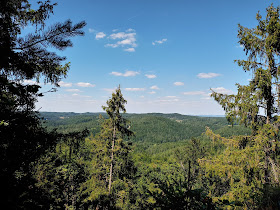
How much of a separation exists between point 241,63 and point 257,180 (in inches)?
194

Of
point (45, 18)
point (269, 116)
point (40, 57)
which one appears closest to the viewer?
point (40, 57)

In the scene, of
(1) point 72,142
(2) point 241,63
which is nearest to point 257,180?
(2) point 241,63

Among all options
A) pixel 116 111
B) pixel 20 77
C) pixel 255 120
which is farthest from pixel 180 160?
pixel 116 111

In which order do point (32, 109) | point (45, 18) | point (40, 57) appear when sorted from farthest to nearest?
Result: 1. point (32, 109)
2. point (45, 18)
3. point (40, 57)

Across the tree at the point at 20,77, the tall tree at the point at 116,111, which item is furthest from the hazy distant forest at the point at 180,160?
the tall tree at the point at 116,111

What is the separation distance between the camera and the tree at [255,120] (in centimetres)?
641

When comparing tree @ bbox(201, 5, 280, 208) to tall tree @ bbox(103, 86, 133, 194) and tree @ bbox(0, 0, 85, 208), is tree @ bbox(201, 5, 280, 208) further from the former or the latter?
tall tree @ bbox(103, 86, 133, 194)

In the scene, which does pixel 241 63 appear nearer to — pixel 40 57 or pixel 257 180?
pixel 257 180

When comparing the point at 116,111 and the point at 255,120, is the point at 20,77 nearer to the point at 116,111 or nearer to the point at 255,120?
the point at 255,120

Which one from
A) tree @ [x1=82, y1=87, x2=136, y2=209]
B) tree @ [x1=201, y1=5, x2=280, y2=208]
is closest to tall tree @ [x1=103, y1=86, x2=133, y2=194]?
tree @ [x1=82, y1=87, x2=136, y2=209]

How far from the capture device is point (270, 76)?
21.3 ft

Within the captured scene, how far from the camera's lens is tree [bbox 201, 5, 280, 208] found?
6414 mm

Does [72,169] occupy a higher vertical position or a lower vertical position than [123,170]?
lower

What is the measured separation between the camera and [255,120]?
23.3ft
